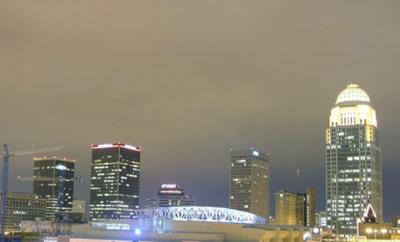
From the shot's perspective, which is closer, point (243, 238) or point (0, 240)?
point (0, 240)

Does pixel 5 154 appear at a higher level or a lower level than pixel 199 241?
higher

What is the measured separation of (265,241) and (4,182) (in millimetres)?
81149

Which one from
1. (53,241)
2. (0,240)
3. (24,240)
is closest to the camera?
(0,240)

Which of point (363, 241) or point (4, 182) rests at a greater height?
point (4, 182)

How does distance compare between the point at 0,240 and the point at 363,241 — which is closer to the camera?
the point at 0,240

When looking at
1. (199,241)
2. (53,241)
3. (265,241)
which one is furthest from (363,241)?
(53,241)

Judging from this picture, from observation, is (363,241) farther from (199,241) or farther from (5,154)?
→ (5,154)

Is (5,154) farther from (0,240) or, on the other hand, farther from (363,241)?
(363,241)

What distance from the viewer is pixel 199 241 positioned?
654ft

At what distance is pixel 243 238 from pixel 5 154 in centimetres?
7691

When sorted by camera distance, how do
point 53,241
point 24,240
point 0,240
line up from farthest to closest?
point 53,241, point 24,240, point 0,240

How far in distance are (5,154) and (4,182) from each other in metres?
8.49

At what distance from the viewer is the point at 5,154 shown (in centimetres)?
19862

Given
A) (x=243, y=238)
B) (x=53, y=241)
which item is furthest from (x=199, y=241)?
(x=53, y=241)
